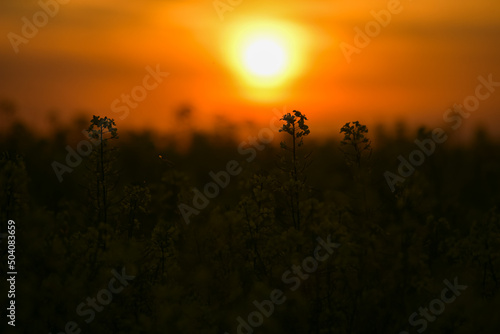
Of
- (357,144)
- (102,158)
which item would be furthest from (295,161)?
(102,158)

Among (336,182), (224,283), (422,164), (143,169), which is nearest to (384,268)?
(224,283)

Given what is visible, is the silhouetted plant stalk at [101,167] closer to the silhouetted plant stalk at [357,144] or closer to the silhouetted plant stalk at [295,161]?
the silhouetted plant stalk at [295,161]

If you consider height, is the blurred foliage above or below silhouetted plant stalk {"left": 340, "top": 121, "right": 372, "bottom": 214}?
below

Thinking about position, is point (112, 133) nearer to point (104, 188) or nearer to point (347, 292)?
point (104, 188)

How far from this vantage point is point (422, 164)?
441 inches

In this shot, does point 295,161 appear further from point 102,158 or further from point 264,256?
point 102,158

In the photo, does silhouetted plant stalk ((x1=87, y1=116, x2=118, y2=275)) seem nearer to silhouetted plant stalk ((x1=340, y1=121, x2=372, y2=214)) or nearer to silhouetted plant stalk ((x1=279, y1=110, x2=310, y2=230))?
silhouetted plant stalk ((x1=279, y1=110, x2=310, y2=230))

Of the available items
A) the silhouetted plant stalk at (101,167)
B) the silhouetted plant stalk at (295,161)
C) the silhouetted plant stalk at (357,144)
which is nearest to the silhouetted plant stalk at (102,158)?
the silhouetted plant stalk at (101,167)

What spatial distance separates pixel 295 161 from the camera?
8.89 m

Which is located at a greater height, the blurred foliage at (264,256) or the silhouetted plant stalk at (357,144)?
the silhouetted plant stalk at (357,144)

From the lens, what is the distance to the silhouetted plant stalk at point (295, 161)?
8.75m

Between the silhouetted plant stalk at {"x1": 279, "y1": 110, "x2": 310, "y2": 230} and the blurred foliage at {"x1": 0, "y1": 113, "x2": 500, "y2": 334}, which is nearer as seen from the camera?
the blurred foliage at {"x1": 0, "y1": 113, "x2": 500, "y2": 334}

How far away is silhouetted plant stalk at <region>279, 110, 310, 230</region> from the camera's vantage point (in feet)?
28.7

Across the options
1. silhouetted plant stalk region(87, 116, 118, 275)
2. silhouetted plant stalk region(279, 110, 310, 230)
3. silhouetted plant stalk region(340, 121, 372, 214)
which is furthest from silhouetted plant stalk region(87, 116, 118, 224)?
silhouetted plant stalk region(340, 121, 372, 214)
